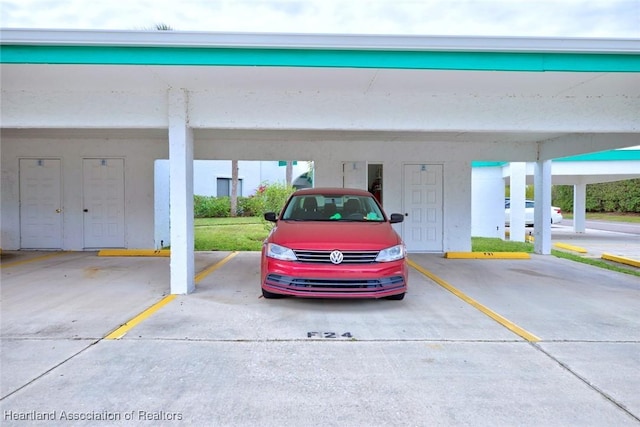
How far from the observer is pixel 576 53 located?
507 centimetres

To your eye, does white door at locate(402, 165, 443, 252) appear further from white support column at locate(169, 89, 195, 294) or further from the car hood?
white support column at locate(169, 89, 195, 294)

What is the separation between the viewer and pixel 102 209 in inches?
439

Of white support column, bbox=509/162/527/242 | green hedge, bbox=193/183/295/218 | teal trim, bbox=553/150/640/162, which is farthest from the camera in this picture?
green hedge, bbox=193/183/295/218

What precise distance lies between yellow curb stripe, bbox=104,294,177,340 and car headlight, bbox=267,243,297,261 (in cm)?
168

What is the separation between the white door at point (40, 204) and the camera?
1109 cm

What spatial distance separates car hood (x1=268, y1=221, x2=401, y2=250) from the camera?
5164 millimetres

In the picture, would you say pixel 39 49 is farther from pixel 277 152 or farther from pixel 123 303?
pixel 277 152

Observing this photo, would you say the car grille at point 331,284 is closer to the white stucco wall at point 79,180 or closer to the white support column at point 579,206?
the white stucco wall at point 79,180

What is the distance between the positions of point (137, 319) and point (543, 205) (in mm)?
10727

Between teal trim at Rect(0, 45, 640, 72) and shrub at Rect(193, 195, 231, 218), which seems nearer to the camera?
teal trim at Rect(0, 45, 640, 72)

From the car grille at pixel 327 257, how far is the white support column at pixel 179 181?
2059mm

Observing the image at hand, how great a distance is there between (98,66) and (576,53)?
19.4 ft

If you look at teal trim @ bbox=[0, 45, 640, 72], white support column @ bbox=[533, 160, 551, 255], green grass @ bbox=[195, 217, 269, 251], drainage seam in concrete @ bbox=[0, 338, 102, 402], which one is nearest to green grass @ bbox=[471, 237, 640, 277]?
white support column @ bbox=[533, 160, 551, 255]

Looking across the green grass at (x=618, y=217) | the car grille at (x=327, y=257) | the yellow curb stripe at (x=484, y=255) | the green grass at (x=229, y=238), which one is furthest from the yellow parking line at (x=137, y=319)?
the green grass at (x=618, y=217)
